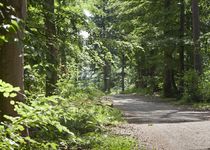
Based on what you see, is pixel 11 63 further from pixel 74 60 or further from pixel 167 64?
pixel 167 64

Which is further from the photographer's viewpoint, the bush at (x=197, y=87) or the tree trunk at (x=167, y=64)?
the tree trunk at (x=167, y=64)

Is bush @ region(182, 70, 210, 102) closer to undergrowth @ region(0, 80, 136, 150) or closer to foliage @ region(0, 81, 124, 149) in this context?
undergrowth @ region(0, 80, 136, 150)

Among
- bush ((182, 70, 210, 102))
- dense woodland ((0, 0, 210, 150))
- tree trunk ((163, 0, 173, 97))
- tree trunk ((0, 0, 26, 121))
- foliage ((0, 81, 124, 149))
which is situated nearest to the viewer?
foliage ((0, 81, 124, 149))

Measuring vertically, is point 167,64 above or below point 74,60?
above

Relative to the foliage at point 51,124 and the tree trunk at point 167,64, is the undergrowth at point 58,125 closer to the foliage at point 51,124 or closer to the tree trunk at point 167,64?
the foliage at point 51,124

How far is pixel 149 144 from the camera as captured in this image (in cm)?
948

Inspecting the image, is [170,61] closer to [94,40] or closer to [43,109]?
[94,40]

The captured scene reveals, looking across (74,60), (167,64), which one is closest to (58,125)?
(74,60)

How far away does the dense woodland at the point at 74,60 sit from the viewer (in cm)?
368

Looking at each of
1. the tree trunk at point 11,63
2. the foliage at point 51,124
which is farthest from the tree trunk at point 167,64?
the tree trunk at point 11,63

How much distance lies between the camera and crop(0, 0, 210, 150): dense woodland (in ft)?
12.1

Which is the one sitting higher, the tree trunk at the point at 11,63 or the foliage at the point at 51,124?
the tree trunk at the point at 11,63

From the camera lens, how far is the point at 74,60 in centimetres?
1248

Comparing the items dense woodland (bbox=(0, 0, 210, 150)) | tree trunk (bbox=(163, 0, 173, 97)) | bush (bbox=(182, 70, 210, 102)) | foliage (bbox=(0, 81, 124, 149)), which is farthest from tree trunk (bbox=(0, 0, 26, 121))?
tree trunk (bbox=(163, 0, 173, 97))
